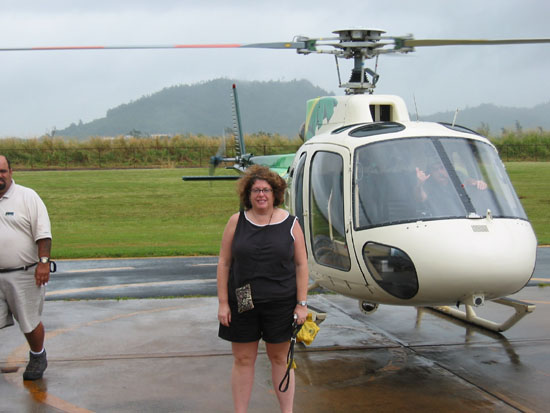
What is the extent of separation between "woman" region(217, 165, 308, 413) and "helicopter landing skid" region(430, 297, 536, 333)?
2.59 m

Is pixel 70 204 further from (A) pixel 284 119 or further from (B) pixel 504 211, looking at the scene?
(A) pixel 284 119

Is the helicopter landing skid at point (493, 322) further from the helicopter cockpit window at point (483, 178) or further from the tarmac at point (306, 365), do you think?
the helicopter cockpit window at point (483, 178)

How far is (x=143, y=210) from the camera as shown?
73.4ft

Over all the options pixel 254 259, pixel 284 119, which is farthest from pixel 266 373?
pixel 284 119

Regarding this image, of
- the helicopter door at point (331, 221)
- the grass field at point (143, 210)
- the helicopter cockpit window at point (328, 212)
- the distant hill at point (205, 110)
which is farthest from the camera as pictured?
the distant hill at point (205, 110)

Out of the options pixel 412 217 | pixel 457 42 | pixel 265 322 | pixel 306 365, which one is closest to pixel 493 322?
pixel 306 365

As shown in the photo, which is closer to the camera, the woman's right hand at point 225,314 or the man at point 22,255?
the woman's right hand at point 225,314

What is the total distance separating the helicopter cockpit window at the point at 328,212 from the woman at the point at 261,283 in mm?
1520

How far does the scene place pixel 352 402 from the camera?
5250mm

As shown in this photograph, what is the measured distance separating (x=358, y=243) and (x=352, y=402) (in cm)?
129

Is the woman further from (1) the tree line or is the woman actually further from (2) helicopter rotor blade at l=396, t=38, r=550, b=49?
(1) the tree line

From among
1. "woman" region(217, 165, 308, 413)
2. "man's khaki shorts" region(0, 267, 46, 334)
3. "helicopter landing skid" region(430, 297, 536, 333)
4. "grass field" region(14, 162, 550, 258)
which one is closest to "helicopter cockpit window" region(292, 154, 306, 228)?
"helicopter landing skid" region(430, 297, 536, 333)

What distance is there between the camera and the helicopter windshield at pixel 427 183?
18.6 ft

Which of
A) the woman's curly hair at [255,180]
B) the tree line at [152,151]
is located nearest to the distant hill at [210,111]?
the tree line at [152,151]
